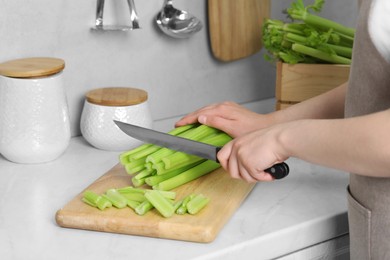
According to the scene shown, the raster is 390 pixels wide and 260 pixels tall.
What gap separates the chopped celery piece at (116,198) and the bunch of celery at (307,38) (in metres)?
0.61

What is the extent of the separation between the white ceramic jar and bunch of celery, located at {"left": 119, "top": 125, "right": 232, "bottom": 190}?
0.69 feet

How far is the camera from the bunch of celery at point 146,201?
1253 mm

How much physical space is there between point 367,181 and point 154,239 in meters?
0.35

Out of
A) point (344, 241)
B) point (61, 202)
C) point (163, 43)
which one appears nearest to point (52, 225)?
point (61, 202)

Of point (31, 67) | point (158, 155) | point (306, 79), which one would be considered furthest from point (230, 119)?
point (31, 67)

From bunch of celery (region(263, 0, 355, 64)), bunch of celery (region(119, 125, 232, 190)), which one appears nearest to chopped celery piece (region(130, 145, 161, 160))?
bunch of celery (region(119, 125, 232, 190))

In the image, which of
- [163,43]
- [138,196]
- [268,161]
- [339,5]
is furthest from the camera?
[339,5]

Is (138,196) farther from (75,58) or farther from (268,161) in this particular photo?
(75,58)

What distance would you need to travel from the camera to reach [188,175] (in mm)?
1398

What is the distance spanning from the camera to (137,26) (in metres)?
1.68

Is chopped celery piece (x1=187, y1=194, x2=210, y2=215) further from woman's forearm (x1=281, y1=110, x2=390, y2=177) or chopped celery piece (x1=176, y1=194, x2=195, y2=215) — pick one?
woman's forearm (x1=281, y1=110, x2=390, y2=177)

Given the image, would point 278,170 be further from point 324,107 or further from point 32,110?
point 32,110

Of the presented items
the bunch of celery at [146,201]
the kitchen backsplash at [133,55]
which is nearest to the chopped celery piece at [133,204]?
the bunch of celery at [146,201]

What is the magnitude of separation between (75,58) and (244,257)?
70 centimetres
